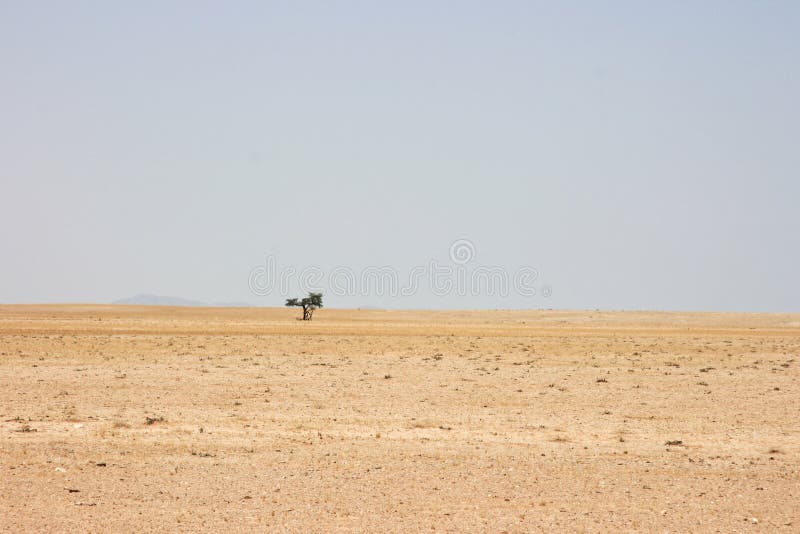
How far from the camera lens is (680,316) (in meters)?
104

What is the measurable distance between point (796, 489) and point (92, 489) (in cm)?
1013

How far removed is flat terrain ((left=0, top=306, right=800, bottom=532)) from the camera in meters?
11.2

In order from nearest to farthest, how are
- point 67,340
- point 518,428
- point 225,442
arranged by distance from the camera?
point 225,442 → point 518,428 → point 67,340

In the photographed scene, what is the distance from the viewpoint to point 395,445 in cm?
1596

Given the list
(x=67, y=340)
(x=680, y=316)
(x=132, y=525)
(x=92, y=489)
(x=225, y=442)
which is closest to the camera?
(x=132, y=525)

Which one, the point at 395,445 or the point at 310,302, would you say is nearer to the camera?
the point at 395,445

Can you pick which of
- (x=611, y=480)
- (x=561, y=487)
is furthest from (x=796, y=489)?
(x=561, y=487)

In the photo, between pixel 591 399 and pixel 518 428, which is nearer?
pixel 518 428

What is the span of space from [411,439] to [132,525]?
706cm

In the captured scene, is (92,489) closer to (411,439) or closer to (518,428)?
(411,439)

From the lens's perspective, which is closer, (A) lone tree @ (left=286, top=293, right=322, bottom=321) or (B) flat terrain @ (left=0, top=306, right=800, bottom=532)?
(B) flat terrain @ (left=0, top=306, right=800, bottom=532)

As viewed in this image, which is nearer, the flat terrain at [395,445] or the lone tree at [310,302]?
the flat terrain at [395,445]

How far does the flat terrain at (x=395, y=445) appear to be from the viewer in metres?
11.2

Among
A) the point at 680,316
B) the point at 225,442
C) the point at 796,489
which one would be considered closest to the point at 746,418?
the point at 796,489
